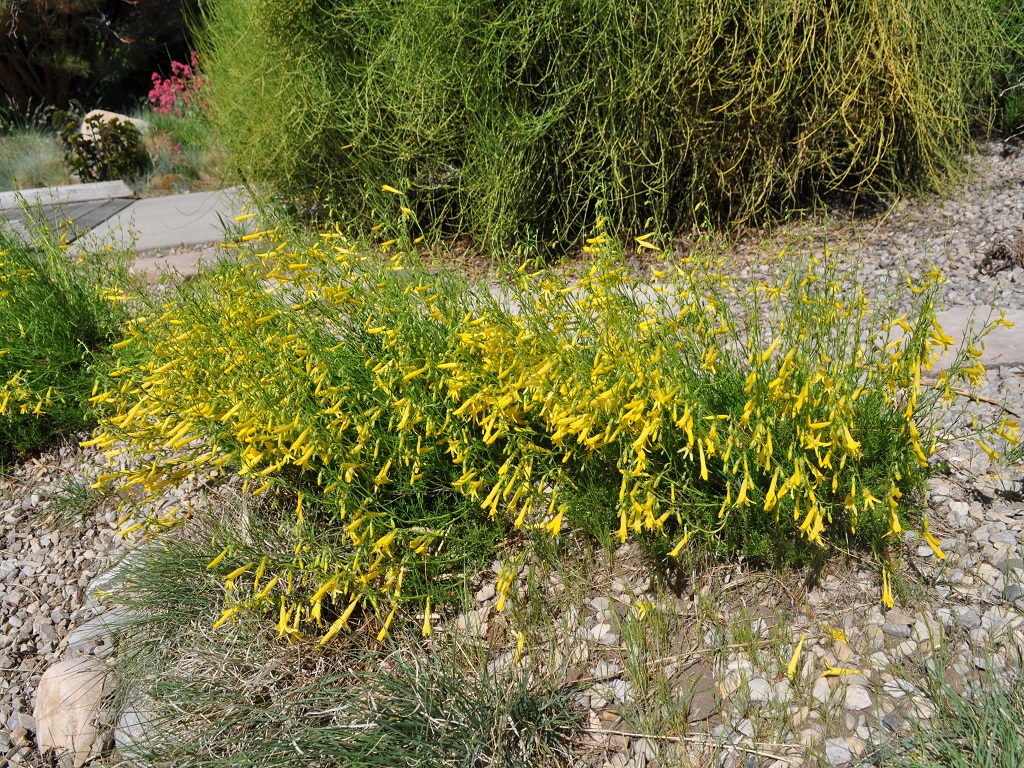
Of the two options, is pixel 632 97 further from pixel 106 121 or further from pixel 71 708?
pixel 106 121

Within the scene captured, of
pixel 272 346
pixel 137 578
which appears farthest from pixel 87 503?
pixel 272 346

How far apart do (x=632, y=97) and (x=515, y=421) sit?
229cm

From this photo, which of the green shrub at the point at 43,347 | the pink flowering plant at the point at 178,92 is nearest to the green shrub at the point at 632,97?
the green shrub at the point at 43,347

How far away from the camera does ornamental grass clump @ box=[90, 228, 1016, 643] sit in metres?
1.94

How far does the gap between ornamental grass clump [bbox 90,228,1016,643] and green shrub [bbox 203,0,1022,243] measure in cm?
141

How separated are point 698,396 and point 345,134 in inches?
135

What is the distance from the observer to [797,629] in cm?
195

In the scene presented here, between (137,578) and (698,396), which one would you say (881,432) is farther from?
(137,578)

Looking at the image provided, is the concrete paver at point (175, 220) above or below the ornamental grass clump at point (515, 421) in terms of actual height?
below

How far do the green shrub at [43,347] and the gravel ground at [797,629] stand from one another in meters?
0.64

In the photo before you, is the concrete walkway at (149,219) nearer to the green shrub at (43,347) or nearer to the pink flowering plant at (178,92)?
the green shrub at (43,347)

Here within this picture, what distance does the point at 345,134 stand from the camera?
4.76m

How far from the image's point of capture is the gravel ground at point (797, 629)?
1.76 m

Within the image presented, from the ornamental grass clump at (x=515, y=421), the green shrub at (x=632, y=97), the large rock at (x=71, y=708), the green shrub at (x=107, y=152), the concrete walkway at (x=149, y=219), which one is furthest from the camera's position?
the green shrub at (x=107, y=152)
